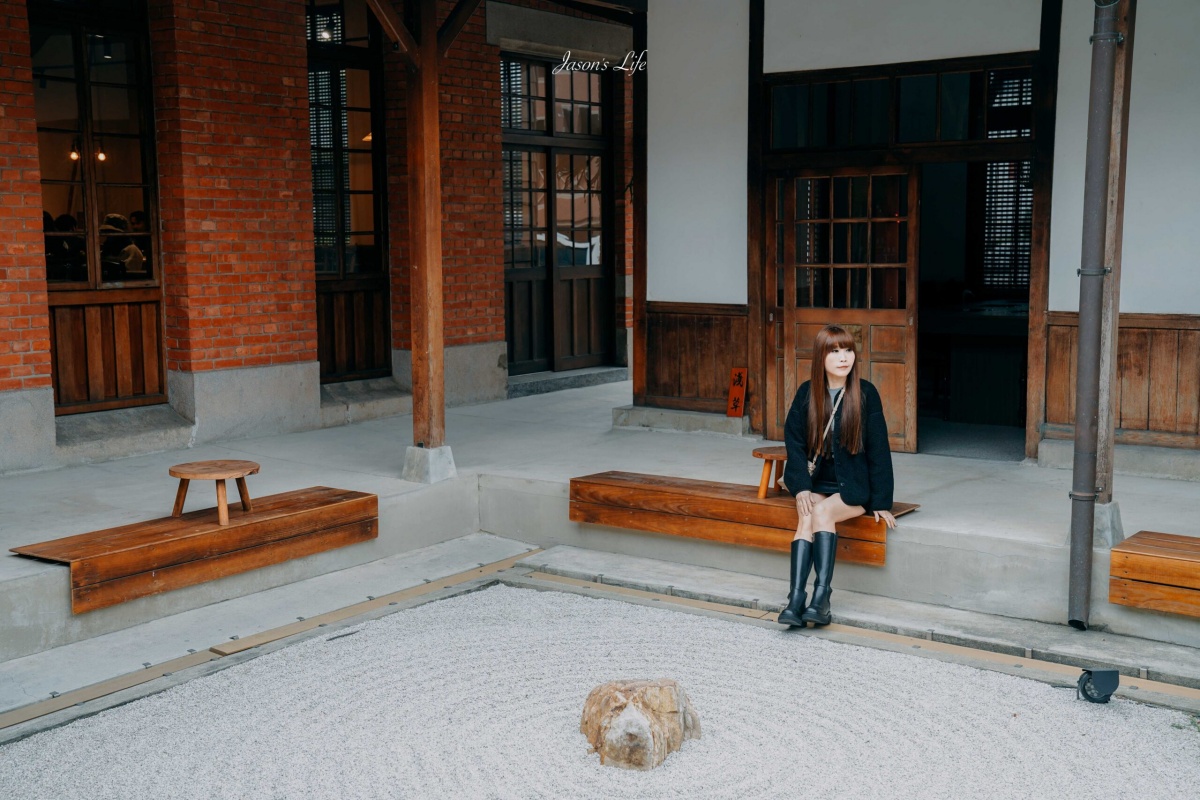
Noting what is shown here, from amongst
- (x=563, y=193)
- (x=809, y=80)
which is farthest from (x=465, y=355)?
(x=809, y=80)

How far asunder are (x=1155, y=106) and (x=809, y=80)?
81.3 inches

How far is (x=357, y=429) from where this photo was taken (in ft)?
28.5

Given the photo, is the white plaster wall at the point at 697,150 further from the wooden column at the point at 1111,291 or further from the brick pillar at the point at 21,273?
the brick pillar at the point at 21,273

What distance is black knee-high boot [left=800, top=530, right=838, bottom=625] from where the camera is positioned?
5.28 meters

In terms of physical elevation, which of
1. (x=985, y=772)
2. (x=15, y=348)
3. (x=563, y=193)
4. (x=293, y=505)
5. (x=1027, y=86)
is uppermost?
(x=1027, y=86)

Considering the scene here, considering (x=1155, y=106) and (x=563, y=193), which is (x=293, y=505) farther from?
(x=563, y=193)

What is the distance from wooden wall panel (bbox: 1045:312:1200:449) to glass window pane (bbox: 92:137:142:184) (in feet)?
18.5

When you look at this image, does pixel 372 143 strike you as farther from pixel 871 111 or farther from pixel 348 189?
pixel 871 111

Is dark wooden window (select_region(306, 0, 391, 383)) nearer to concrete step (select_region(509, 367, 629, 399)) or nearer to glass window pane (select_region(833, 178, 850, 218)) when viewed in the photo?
concrete step (select_region(509, 367, 629, 399))

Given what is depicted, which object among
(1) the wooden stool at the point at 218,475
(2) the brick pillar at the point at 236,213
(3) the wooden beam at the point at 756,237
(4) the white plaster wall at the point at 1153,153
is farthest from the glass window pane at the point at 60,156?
(4) the white plaster wall at the point at 1153,153

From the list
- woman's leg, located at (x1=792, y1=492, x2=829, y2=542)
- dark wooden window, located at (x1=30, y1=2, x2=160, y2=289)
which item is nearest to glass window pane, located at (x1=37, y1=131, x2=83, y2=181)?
dark wooden window, located at (x1=30, y1=2, x2=160, y2=289)

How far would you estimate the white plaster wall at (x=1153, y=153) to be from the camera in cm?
651

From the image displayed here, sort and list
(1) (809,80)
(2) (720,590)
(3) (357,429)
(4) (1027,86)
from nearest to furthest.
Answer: (2) (720,590)
(1) (809,80)
(3) (357,429)
(4) (1027,86)

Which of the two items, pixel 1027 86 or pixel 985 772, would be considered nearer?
pixel 985 772
